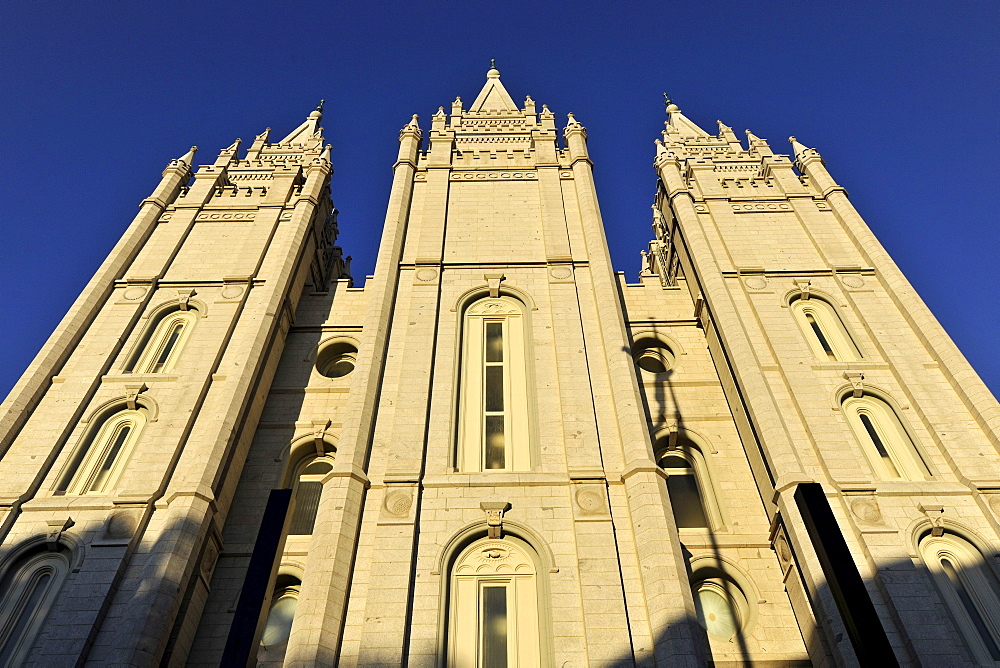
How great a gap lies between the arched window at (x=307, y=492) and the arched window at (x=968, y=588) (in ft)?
39.9

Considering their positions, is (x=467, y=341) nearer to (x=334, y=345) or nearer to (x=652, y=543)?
(x=334, y=345)

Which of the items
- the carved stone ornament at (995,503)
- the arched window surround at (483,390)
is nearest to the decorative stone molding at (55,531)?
the arched window surround at (483,390)

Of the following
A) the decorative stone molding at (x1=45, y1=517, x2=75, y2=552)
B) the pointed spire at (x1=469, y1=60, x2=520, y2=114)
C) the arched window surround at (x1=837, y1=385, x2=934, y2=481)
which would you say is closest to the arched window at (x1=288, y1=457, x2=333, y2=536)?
the decorative stone molding at (x1=45, y1=517, x2=75, y2=552)

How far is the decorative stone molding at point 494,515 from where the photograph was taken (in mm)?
13703

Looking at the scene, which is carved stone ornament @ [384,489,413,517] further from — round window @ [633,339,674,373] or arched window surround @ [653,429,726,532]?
round window @ [633,339,674,373]

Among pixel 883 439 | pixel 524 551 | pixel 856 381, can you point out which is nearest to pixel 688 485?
pixel 883 439

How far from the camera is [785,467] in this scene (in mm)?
14977

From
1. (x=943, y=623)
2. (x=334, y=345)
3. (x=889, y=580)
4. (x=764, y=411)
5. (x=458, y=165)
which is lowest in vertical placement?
(x=943, y=623)

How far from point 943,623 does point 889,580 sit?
980 mm

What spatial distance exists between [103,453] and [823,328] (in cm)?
1755

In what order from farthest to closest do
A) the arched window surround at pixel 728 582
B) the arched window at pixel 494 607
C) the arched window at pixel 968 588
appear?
the arched window surround at pixel 728 582
the arched window at pixel 968 588
the arched window at pixel 494 607

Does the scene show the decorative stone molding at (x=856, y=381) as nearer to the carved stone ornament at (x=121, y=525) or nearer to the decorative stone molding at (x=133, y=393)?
the carved stone ornament at (x=121, y=525)

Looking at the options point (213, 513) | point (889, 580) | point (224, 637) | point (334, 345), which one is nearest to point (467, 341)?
point (334, 345)

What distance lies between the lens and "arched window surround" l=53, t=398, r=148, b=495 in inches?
606
